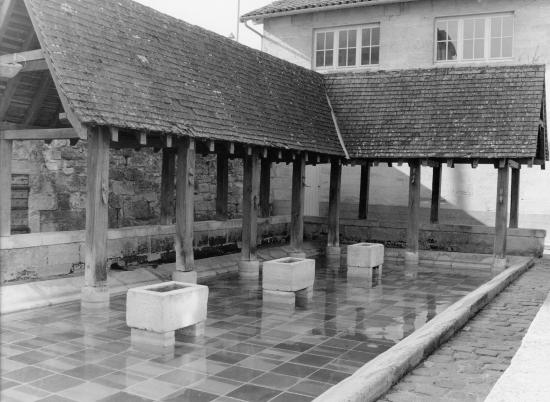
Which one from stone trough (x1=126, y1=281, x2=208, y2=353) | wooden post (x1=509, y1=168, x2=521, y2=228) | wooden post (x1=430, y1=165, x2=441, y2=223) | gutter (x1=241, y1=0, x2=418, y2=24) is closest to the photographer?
stone trough (x1=126, y1=281, x2=208, y2=353)

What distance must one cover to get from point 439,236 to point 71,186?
Answer: 908 centimetres

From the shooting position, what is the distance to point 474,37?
1714 centimetres

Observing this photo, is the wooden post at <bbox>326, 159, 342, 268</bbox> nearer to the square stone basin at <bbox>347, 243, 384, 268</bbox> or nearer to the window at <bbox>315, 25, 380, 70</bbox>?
the square stone basin at <bbox>347, 243, 384, 268</bbox>

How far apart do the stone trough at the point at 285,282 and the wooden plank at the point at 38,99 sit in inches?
176

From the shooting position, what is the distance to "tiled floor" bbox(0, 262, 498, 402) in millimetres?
5074

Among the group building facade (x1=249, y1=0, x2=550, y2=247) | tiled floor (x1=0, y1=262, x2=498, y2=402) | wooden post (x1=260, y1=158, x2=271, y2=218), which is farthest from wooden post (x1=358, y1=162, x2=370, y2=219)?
tiled floor (x1=0, y1=262, x2=498, y2=402)

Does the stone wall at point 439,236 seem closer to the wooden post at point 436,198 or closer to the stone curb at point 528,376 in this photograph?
the wooden post at point 436,198

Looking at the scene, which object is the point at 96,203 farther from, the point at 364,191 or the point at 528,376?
the point at 364,191

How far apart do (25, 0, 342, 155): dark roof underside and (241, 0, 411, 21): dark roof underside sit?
489 cm

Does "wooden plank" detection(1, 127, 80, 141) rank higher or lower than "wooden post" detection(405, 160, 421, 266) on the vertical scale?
higher

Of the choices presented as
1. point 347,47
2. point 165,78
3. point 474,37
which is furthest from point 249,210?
point 474,37

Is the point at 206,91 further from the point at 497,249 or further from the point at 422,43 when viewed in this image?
the point at 422,43

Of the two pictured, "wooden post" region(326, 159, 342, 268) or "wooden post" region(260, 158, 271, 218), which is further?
"wooden post" region(260, 158, 271, 218)

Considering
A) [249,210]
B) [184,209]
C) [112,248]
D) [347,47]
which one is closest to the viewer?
[184,209]
